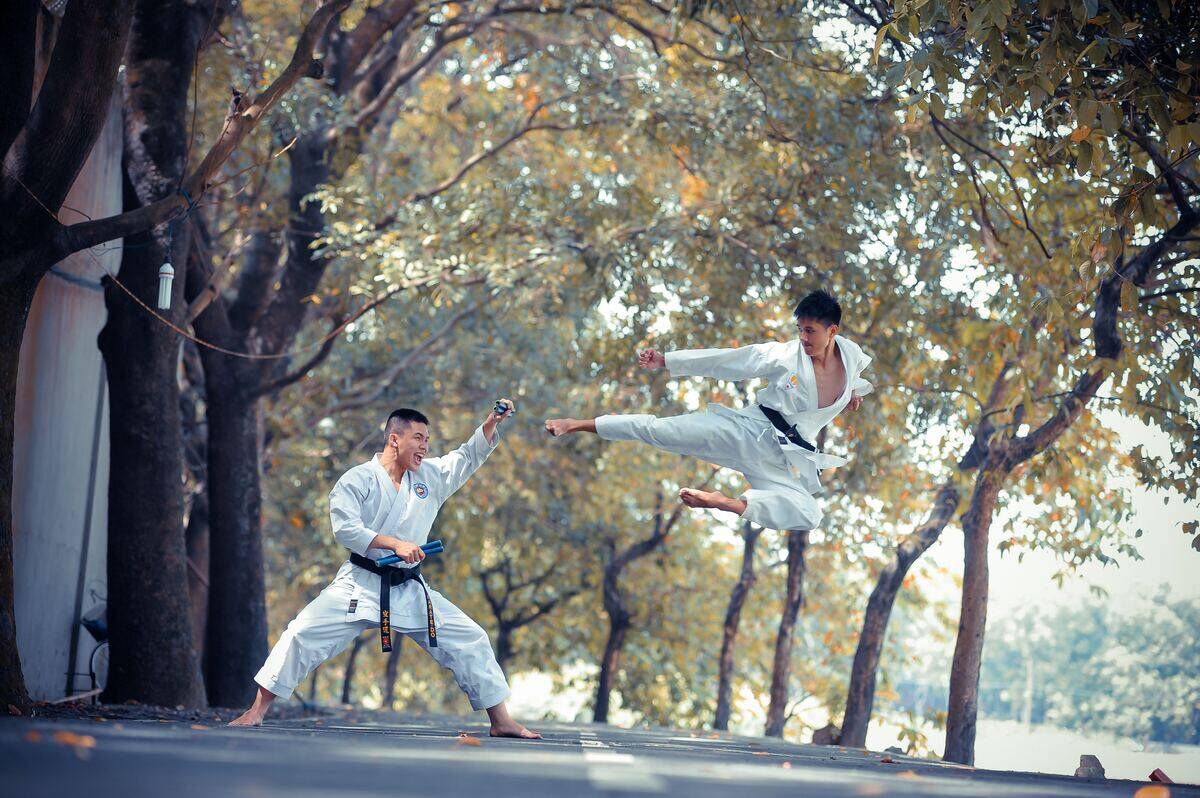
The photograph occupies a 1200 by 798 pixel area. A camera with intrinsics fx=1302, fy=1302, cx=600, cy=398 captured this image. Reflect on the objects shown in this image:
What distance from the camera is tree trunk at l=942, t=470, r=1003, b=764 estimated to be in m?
10.5

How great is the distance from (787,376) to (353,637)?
8.76ft

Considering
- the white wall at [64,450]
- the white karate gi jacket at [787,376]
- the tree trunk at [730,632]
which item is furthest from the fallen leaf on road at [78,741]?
the tree trunk at [730,632]

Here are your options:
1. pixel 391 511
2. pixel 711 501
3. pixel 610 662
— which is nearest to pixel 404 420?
pixel 391 511

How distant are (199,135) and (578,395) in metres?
6.22

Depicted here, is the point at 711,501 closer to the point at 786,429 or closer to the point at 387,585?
the point at 786,429

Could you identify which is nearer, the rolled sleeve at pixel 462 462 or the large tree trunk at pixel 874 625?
the rolled sleeve at pixel 462 462

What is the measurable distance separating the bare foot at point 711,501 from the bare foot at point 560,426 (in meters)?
0.68

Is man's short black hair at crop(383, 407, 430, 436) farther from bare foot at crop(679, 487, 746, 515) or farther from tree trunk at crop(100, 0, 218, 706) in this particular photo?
tree trunk at crop(100, 0, 218, 706)

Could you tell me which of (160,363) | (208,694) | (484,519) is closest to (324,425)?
(484,519)

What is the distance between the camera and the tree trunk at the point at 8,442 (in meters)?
6.70

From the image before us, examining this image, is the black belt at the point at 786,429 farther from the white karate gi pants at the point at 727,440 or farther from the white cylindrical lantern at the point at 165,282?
the white cylindrical lantern at the point at 165,282

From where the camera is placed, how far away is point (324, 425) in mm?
21172

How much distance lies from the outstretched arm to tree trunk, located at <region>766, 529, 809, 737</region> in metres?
8.55

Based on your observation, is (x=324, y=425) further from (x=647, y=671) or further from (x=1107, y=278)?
(x=1107, y=278)
